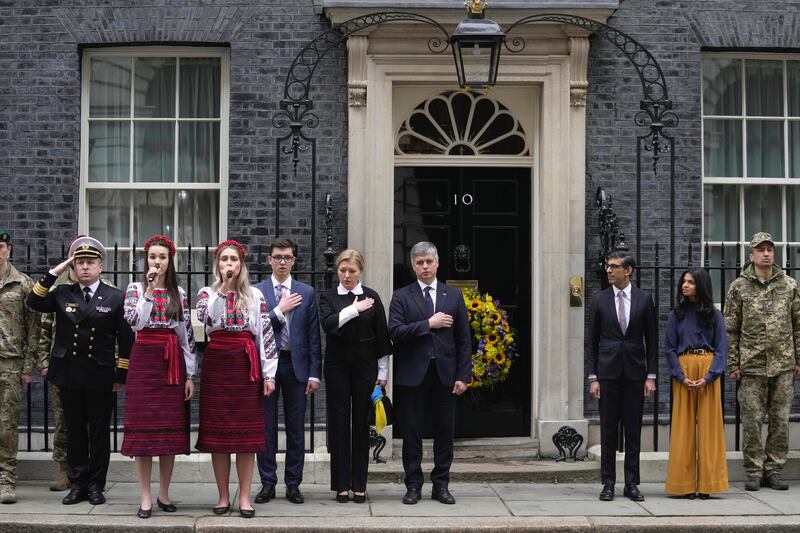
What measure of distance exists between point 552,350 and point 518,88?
94.7 inches

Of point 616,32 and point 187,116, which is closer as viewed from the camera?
point 616,32

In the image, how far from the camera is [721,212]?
36.8 ft

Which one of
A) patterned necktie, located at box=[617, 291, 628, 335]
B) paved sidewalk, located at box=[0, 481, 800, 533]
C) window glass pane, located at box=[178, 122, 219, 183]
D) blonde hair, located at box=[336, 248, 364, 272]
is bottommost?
paved sidewalk, located at box=[0, 481, 800, 533]

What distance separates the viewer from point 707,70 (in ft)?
36.5

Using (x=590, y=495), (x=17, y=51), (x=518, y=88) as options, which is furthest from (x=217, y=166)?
(x=590, y=495)

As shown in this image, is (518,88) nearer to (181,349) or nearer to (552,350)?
(552,350)

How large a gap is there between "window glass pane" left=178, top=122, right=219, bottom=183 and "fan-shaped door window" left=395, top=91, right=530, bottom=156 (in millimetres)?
1712

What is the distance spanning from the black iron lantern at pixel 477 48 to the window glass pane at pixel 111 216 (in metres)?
3.51

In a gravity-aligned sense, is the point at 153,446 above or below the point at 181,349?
below

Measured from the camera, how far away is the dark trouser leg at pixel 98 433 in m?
8.37

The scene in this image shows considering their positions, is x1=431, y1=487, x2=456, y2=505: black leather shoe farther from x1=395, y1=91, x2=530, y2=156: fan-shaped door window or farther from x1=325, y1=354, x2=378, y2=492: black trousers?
x1=395, y1=91, x2=530, y2=156: fan-shaped door window

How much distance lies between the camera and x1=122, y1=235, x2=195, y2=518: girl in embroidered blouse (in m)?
7.89

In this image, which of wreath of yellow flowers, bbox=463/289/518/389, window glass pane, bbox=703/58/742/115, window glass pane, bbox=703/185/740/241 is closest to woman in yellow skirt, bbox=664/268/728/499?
wreath of yellow flowers, bbox=463/289/518/389

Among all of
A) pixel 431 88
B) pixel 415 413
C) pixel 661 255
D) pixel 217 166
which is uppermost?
pixel 431 88
